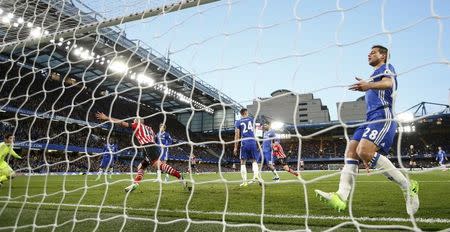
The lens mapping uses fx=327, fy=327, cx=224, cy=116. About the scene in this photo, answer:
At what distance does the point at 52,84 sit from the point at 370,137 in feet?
85.3

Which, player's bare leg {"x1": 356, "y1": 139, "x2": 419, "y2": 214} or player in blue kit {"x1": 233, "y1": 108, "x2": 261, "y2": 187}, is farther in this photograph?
→ player in blue kit {"x1": 233, "y1": 108, "x2": 261, "y2": 187}

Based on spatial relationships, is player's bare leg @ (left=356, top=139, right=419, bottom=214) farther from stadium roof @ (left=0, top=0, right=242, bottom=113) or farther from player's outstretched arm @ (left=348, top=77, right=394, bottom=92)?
stadium roof @ (left=0, top=0, right=242, bottom=113)

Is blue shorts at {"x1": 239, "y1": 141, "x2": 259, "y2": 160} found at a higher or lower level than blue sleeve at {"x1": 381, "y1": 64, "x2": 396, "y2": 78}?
lower

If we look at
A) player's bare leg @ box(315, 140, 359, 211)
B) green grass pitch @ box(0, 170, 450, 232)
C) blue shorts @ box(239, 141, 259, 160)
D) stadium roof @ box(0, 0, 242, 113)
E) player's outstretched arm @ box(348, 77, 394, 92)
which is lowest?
green grass pitch @ box(0, 170, 450, 232)

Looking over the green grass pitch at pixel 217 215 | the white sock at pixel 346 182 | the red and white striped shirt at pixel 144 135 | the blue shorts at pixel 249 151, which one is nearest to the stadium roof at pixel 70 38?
the red and white striped shirt at pixel 144 135

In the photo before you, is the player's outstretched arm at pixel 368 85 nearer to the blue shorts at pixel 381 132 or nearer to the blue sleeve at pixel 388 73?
the blue sleeve at pixel 388 73

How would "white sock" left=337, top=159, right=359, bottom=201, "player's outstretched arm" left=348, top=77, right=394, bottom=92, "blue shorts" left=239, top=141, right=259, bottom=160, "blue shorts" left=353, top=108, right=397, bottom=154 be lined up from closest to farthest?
1. "player's outstretched arm" left=348, top=77, right=394, bottom=92
2. "white sock" left=337, top=159, right=359, bottom=201
3. "blue shorts" left=353, top=108, right=397, bottom=154
4. "blue shorts" left=239, top=141, right=259, bottom=160

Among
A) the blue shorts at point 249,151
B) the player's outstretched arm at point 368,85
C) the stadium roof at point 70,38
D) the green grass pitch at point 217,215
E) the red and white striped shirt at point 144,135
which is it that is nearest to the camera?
the player's outstretched arm at point 368,85

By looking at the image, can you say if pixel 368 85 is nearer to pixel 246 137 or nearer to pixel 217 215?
pixel 217 215

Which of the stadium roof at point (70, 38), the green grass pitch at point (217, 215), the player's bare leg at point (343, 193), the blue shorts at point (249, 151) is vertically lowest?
the green grass pitch at point (217, 215)

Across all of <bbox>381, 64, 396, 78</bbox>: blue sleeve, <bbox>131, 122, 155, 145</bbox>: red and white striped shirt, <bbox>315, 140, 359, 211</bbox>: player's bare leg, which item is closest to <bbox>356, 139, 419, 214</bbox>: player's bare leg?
<bbox>315, 140, 359, 211</bbox>: player's bare leg

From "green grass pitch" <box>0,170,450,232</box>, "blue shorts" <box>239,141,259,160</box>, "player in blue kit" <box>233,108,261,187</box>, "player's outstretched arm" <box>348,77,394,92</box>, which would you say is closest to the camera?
"player's outstretched arm" <box>348,77,394,92</box>

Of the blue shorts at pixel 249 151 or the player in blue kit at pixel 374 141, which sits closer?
the player in blue kit at pixel 374 141

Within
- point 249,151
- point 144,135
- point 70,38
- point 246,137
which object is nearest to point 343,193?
point 70,38
